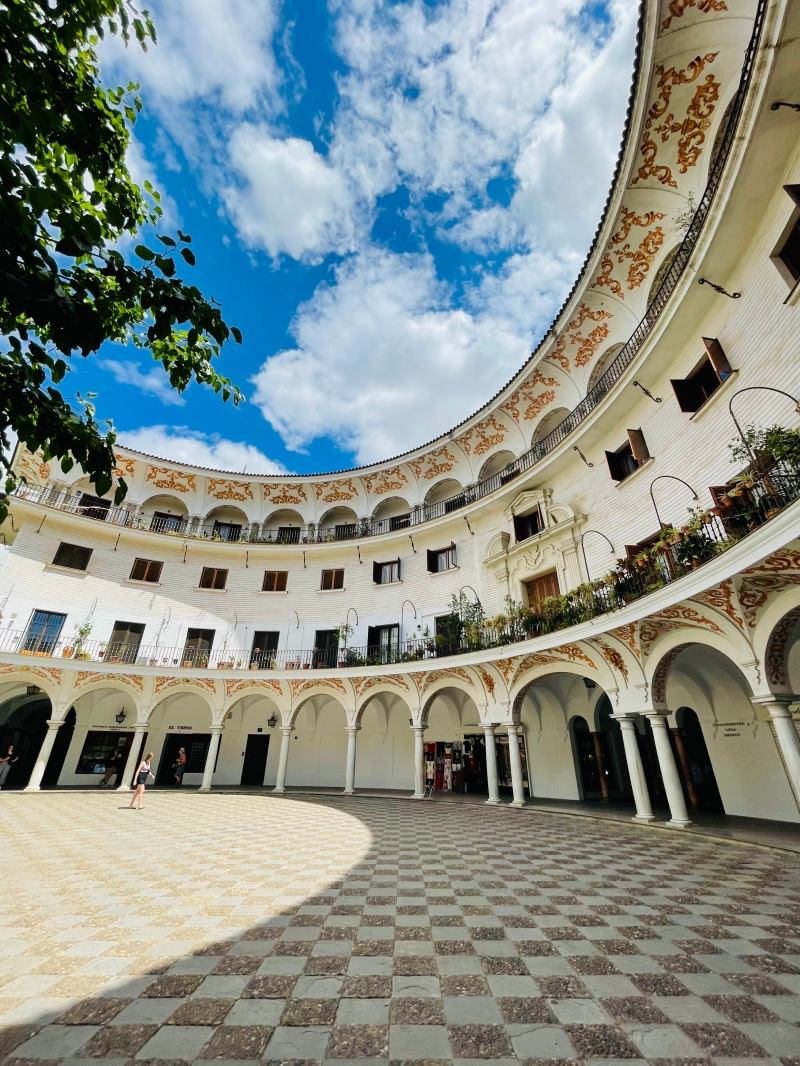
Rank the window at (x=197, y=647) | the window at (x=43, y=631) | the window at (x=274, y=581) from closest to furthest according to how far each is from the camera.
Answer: the window at (x=43, y=631)
the window at (x=197, y=647)
the window at (x=274, y=581)

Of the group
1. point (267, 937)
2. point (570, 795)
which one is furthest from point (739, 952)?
point (570, 795)

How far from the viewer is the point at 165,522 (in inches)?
773

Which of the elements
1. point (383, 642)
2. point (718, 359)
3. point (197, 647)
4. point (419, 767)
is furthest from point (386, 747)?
point (718, 359)

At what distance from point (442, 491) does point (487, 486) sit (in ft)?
8.74

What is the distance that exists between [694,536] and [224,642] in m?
16.5

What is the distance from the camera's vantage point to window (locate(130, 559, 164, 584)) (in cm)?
1823

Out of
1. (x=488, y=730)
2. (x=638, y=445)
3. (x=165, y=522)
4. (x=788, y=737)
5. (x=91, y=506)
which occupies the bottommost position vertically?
(x=788, y=737)

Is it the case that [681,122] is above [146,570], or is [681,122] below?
above

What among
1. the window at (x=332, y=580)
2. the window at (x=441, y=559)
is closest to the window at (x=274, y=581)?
the window at (x=332, y=580)

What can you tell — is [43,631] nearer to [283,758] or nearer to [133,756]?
[133,756]

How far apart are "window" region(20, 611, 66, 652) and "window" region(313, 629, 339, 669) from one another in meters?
8.92

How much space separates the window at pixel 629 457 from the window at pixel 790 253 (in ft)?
13.2

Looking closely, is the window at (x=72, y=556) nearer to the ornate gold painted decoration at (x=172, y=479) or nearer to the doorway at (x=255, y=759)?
the ornate gold painted decoration at (x=172, y=479)

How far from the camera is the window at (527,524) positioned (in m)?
14.5
